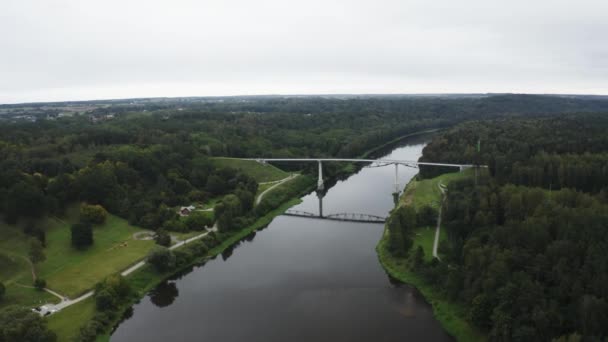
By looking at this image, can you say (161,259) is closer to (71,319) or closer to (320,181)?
(71,319)

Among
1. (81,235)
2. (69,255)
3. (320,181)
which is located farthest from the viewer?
(320,181)

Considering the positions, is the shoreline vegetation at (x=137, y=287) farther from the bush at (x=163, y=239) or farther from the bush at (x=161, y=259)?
the bush at (x=163, y=239)

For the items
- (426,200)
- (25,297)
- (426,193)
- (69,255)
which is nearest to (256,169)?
(426,193)

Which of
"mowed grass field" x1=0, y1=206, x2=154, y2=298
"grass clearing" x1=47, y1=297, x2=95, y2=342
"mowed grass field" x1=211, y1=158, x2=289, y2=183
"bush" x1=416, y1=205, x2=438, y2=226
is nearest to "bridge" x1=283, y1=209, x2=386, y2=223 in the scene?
"bush" x1=416, y1=205, x2=438, y2=226

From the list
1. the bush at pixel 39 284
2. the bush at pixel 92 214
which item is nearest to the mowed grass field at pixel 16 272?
the bush at pixel 39 284

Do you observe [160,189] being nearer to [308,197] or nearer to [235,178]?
[235,178]

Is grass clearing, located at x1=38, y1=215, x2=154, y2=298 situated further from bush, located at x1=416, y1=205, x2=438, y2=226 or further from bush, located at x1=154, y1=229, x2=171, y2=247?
bush, located at x1=416, y1=205, x2=438, y2=226
